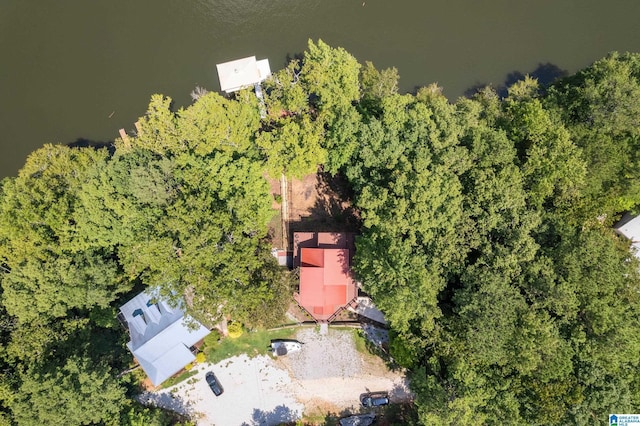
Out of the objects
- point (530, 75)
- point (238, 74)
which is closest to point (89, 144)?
point (238, 74)

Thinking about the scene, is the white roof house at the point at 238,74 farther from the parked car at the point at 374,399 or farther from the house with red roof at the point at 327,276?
the parked car at the point at 374,399

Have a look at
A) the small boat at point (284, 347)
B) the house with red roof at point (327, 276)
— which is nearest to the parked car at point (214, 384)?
the small boat at point (284, 347)

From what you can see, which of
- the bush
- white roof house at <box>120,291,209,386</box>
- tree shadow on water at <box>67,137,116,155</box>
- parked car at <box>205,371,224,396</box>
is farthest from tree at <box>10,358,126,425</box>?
tree shadow on water at <box>67,137,116,155</box>

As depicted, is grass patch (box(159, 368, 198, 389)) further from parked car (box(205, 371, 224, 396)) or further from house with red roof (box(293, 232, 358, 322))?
house with red roof (box(293, 232, 358, 322))

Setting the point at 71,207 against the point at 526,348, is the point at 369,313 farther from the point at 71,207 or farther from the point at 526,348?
the point at 71,207

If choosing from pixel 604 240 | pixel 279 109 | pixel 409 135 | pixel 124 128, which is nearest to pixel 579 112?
pixel 604 240

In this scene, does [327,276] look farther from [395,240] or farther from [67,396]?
[67,396]
